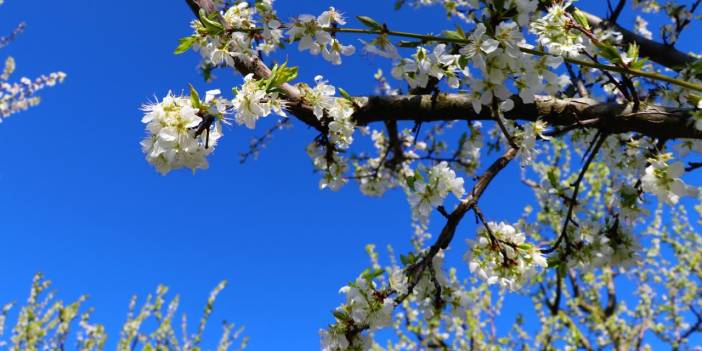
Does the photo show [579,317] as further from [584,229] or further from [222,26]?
[222,26]

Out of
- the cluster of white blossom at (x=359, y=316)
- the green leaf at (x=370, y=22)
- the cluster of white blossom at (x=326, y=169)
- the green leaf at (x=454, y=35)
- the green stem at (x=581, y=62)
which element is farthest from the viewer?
the cluster of white blossom at (x=326, y=169)

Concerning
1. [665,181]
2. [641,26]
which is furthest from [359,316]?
[641,26]

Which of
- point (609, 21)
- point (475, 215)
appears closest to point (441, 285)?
point (475, 215)

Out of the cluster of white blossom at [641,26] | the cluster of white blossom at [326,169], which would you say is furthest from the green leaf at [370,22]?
the cluster of white blossom at [641,26]

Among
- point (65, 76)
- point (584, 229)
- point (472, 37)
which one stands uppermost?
point (65, 76)

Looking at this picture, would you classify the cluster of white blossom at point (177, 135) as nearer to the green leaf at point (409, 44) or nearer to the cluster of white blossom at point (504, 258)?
the green leaf at point (409, 44)

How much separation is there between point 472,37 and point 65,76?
1147 cm

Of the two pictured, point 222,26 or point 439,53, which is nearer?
point 439,53

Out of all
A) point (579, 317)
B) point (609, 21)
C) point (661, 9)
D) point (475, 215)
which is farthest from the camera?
point (579, 317)

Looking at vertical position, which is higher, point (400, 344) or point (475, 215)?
point (400, 344)

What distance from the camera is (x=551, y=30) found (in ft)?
5.23

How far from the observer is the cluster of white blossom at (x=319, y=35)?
1615 mm

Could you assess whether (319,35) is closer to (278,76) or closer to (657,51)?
(278,76)

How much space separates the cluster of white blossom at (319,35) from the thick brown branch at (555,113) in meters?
0.23
